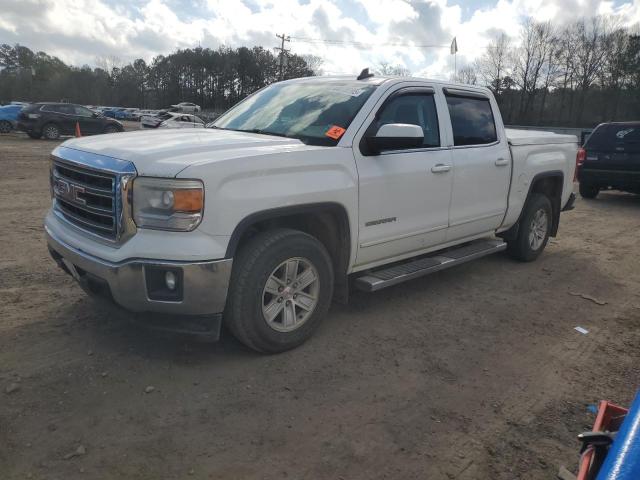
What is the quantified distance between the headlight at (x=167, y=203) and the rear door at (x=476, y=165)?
2.62 metres

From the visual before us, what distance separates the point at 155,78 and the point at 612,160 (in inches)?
3754

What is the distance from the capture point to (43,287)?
15.5 feet

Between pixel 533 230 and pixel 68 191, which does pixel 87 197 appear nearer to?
pixel 68 191

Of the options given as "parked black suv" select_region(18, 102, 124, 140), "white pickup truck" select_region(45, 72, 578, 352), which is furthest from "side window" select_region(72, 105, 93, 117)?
"white pickup truck" select_region(45, 72, 578, 352)

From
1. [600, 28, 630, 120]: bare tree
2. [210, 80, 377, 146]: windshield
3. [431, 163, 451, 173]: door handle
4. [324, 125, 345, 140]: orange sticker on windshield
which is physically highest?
[600, 28, 630, 120]: bare tree

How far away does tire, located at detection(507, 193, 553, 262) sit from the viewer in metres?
6.17

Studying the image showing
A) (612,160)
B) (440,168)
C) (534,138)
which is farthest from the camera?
(612,160)

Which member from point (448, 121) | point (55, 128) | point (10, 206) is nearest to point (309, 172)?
point (448, 121)

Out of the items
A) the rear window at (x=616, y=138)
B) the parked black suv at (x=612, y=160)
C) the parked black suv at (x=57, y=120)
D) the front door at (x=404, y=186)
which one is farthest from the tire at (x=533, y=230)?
the parked black suv at (x=57, y=120)

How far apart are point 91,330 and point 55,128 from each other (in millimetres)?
21334

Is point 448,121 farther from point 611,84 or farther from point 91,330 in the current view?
point 611,84

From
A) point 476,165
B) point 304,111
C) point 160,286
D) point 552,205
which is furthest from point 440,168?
point 552,205

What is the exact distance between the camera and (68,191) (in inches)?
145

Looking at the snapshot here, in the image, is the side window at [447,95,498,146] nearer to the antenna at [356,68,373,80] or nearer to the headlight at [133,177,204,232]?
the antenna at [356,68,373,80]
